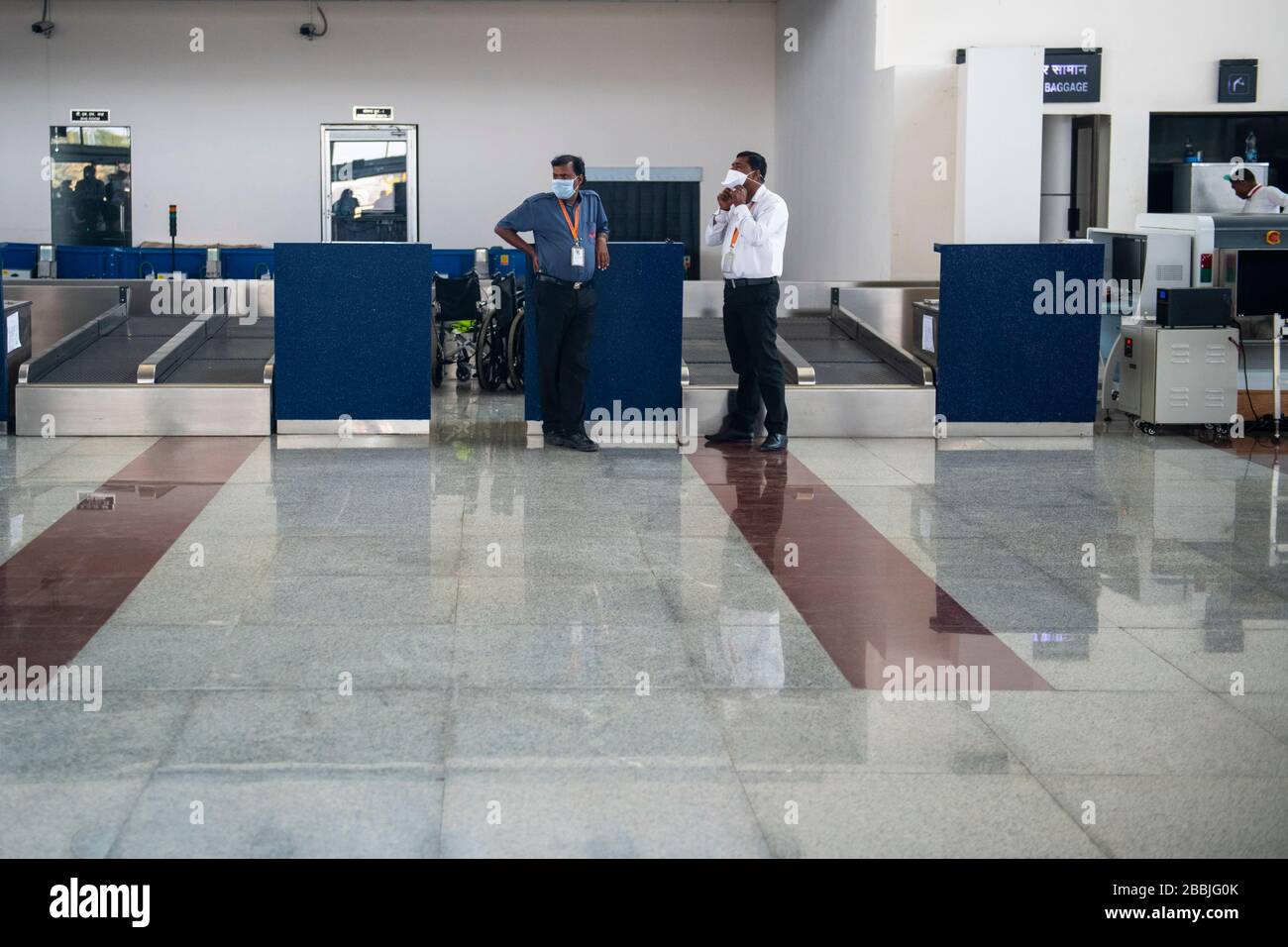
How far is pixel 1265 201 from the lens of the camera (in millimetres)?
11641

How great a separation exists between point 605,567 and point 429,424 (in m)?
4.15

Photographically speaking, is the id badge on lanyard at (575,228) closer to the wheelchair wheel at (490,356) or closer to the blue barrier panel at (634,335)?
the blue barrier panel at (634,335)

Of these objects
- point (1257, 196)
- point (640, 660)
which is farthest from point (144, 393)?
point (1257, 196)

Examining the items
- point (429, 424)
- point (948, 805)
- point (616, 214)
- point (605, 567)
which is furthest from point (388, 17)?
point (948, 805)

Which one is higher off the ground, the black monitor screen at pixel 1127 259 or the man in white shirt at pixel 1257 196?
the man in white shirt at pixel 1257 196

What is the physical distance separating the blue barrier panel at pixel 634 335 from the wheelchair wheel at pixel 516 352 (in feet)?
7.19

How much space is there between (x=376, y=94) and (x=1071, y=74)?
29.9ft

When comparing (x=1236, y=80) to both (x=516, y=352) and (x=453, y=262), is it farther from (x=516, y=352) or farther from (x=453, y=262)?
(x=453, y=262)

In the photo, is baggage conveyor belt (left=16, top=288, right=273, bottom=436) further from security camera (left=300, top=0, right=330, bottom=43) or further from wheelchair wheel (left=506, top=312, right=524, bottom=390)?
security camera (left=300, top=0, right=330, bottom=43)

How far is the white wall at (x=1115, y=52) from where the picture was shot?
13961mm

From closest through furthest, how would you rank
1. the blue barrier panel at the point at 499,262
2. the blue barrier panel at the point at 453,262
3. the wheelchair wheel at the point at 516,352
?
the wheelchair wheel at the point at 516,352, the blue barrier panel at the point at 499,262, the blue barrier panel at the point at 453,262

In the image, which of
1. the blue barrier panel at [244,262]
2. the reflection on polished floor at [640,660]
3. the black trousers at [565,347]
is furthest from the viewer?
the blue barrier panel at [244,262]

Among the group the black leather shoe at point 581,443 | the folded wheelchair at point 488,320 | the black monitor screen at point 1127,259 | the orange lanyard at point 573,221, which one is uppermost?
the orange lanyard at point 573,221

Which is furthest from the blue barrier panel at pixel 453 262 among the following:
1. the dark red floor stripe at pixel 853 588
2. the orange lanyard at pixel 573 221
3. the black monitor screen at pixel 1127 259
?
the dark red floor stripe at pixel 853 588
